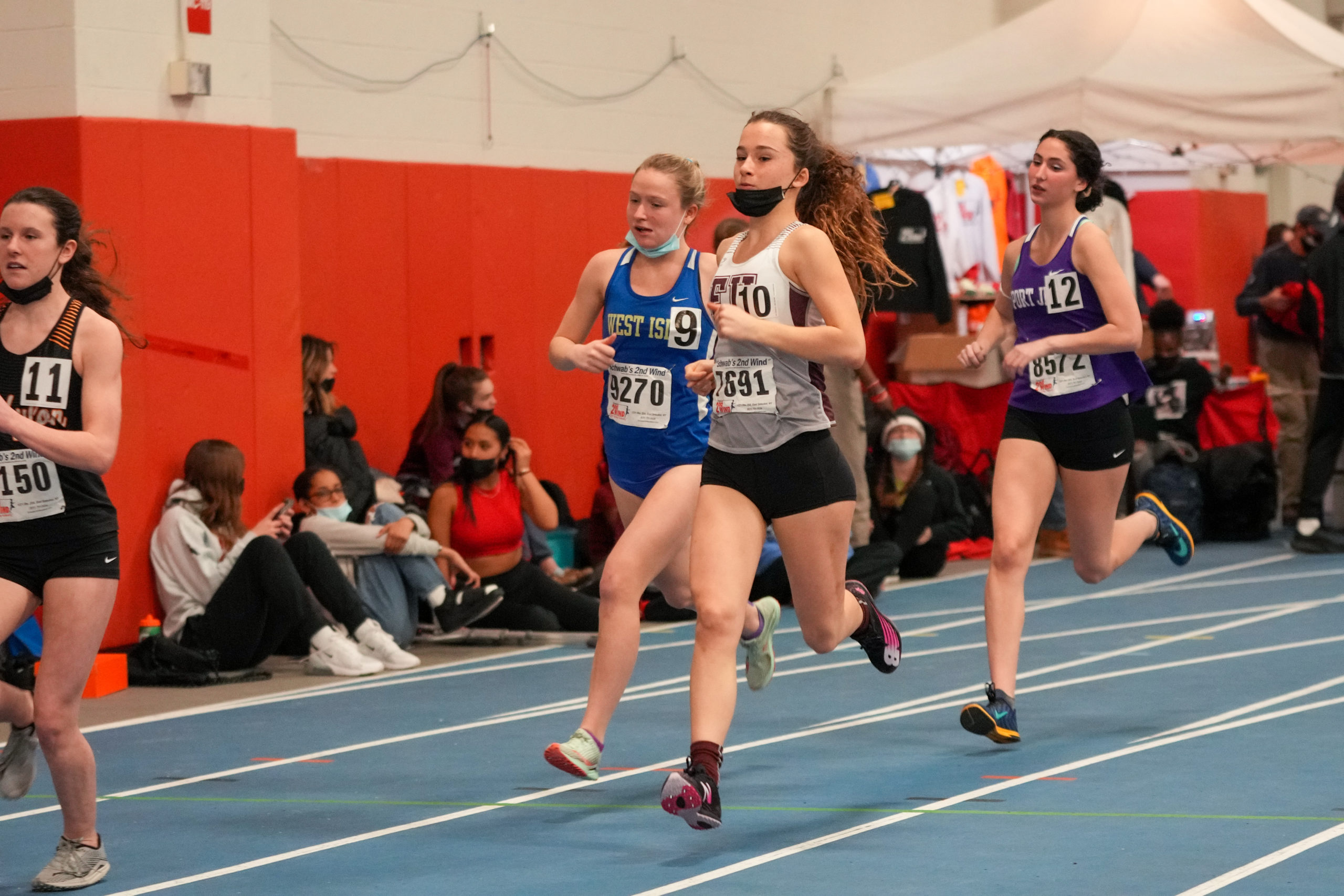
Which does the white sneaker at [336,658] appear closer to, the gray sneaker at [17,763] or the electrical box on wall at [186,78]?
the electrical box on wall at [186,78]

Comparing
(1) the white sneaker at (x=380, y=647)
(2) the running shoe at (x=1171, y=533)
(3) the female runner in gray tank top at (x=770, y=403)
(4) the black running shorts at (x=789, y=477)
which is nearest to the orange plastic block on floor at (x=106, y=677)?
(1) the white sneaker at (x=380, y=647)

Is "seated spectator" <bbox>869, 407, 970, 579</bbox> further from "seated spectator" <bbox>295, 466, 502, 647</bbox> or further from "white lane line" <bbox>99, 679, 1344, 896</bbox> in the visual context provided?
"white lane line" <bbox>99, 679, 1344, 896</bbox>

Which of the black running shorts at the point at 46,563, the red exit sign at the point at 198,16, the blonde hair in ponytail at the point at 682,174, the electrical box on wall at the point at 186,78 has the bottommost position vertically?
the black running shorts at the point at 46,563

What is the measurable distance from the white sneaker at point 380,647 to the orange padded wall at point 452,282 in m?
2.30

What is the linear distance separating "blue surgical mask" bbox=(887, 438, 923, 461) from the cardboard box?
68.0 inches

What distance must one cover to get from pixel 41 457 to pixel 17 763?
94 centimetres

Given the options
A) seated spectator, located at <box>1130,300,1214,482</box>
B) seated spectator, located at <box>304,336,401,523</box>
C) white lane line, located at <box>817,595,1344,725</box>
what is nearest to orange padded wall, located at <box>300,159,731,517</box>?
seated spectator, located at <box>304,336,401,523</box>

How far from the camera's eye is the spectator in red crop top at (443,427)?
31.6 feet

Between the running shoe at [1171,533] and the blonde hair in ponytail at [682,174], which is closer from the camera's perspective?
the blonde hair in ponytail at [682,174]

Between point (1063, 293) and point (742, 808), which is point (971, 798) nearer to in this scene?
point (742, 808)

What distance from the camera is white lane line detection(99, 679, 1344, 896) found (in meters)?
4.67

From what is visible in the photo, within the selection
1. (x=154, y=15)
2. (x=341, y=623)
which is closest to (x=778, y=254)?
(x=341, y=623)

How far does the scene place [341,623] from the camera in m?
8.35

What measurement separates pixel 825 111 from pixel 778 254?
8341 mm
